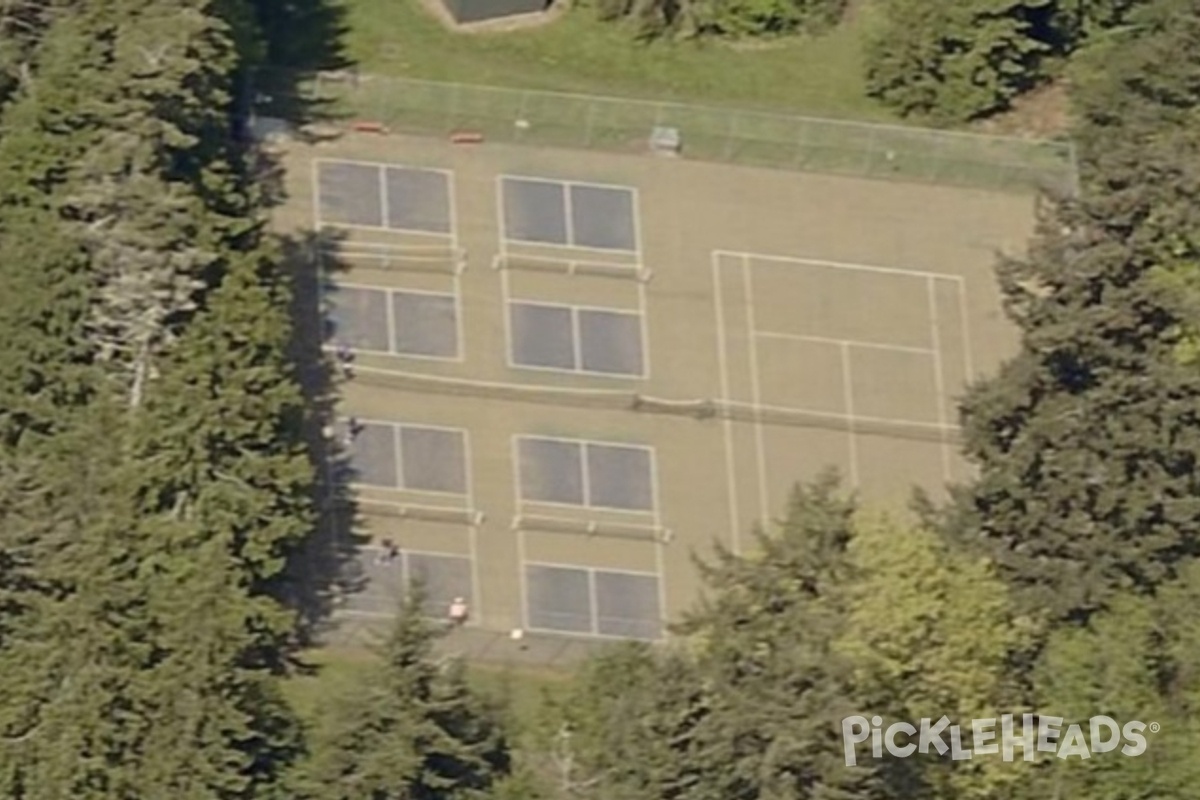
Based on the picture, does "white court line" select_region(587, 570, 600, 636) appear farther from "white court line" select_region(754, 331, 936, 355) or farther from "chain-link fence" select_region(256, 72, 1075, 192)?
"chain-link fence" select_region(256, 72, 1075, 192)

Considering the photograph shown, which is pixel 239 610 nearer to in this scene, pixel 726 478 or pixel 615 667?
pixel 615 667

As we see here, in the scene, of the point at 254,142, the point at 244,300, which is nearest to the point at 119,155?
the point at 244,300

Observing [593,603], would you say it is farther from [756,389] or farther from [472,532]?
[756,389]

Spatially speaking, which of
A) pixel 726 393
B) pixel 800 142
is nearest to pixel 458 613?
pixel 726 393

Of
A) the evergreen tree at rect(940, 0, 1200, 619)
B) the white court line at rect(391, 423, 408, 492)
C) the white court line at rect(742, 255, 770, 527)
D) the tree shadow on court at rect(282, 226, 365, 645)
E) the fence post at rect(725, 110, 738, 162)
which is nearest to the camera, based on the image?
the evergreen tree at rect(940, 0, 1200, 619)

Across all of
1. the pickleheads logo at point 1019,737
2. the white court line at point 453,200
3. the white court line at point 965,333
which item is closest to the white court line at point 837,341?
the white court line at point 965,333

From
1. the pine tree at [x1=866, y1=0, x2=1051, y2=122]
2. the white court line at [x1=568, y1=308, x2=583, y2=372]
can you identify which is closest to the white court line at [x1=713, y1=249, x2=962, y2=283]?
the white court line at [x1=568, y1=308, x2=583, y2=372]
